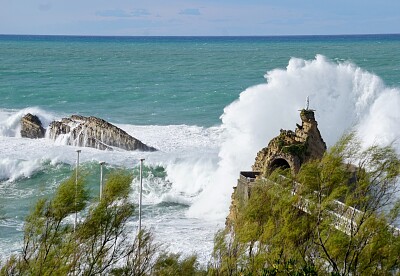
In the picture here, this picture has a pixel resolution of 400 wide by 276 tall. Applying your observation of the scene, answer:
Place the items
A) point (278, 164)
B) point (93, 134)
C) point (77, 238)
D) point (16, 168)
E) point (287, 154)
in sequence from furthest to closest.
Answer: point (93, 134), point (16, 168), point (278, 164), point (287, 154), point (77, 238)

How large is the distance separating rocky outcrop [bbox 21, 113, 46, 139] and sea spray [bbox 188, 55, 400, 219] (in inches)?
650

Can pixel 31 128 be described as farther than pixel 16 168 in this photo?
Yes

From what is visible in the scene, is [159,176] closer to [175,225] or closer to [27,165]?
[27,165]

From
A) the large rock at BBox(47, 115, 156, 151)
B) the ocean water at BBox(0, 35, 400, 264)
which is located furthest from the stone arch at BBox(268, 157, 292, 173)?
the large rock at BBox(47, 115, 156, 151)

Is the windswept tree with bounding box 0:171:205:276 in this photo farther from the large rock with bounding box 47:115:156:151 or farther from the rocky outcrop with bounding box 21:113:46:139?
the rocky outcrop with bounding box 21:113:46:139

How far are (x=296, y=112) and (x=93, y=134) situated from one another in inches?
542

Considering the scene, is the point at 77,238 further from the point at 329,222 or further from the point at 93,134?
the point at 93,134

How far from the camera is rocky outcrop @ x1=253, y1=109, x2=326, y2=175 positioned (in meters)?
28.0

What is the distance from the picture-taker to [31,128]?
55.2 meters

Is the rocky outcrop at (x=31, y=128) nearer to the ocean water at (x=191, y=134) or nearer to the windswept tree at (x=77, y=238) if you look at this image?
the ocean water at (x=191, y=134)

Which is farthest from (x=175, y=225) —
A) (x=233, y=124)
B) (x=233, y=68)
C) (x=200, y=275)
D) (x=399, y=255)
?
(x=233, y=68)

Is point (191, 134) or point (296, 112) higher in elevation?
point (296, 112)

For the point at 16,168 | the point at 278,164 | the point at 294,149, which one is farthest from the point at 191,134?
the point at 294,149

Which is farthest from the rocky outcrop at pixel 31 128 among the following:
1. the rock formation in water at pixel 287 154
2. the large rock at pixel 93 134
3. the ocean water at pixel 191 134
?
the rock formation in water at pixel 287 154
